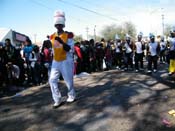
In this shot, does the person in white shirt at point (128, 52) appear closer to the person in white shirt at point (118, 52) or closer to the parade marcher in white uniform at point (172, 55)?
the person in white shirt at point (118, 52)

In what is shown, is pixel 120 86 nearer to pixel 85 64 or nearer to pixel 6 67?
pixel 6 67

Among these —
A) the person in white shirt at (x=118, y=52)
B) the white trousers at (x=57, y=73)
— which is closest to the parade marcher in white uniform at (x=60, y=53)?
the white trousers at (x=57, y=73)

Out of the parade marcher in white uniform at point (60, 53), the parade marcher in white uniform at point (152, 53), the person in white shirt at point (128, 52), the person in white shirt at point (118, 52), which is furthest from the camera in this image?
the person in white shirt at point (118, 52)

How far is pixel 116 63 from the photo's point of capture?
19906 mm

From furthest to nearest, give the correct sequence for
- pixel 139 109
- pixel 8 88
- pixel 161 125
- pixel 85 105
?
pixel 8 88 → pixel 85 105 → pixel 139 109 → pixel 161 125

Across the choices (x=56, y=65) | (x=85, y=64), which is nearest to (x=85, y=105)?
(x=56, y=65)

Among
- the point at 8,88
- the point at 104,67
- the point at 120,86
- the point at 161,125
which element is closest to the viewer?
the point at 161,125

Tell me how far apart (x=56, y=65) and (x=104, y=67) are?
1119cm

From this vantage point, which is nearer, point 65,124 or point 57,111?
point 65,124

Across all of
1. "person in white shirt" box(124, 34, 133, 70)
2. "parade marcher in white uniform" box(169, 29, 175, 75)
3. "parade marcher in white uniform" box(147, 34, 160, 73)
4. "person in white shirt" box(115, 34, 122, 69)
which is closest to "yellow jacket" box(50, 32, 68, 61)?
"parade marcher in white uniform" box(169, 29, 175, 75)

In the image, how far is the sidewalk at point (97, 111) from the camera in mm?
6992

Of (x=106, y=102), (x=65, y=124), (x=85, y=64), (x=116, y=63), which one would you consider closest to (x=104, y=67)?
(x=116, y=63)

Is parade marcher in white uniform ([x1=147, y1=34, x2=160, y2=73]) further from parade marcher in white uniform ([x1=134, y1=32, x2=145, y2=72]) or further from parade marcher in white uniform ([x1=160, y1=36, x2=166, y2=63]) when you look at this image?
parade marcher in white uniform ([x1=160, y1=36, x2=166, y2=63])

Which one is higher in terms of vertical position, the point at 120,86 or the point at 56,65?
the point at 56,65
